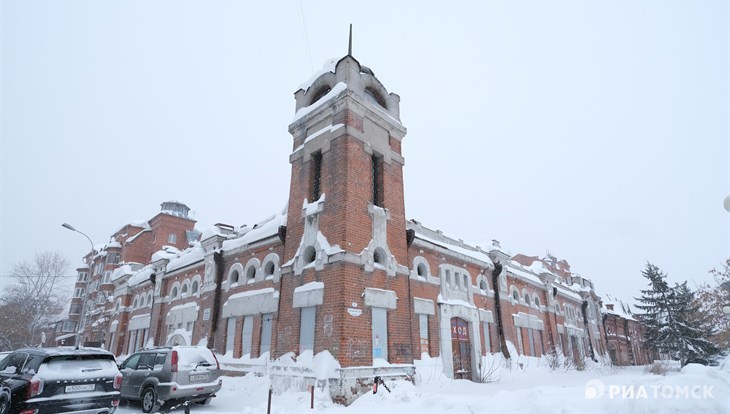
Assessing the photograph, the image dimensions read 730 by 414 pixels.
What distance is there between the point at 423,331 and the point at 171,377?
982 cm

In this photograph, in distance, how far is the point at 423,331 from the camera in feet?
53.3

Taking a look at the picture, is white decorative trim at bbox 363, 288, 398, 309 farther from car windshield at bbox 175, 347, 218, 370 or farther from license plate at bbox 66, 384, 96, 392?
license plate at bbox 66, 384, 96, 392

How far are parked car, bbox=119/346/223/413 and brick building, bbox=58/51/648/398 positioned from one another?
2871 millimetres

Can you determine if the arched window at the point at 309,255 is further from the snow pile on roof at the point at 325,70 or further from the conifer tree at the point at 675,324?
the conifer tree at the point at 675,324

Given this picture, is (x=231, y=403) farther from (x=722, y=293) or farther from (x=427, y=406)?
(x=722, y=293)

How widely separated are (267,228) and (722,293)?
34.1m

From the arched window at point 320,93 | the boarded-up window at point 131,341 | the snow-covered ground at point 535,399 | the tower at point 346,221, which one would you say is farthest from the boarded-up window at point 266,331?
the boarded-up window at point 131,341

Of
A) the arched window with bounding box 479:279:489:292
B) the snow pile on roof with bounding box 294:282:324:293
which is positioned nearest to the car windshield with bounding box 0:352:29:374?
the snow pile on roof with bounding box 294:282:324:293

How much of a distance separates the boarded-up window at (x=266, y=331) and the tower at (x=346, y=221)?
2363 millimetres

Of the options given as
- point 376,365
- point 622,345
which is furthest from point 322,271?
point 622,345

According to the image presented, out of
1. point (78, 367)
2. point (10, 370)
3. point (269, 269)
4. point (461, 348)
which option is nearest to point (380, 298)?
point (269, 269)

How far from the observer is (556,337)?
29109 millimetres

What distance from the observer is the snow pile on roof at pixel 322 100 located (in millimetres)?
15398

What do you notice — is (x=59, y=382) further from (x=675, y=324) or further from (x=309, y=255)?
(x=675, y=324)
